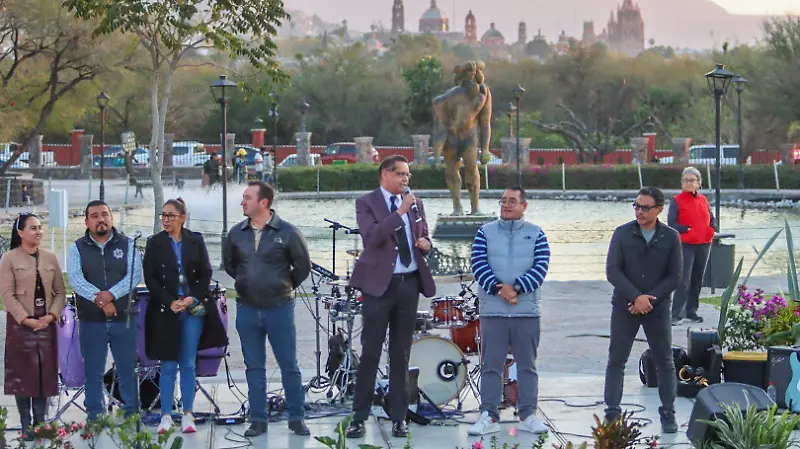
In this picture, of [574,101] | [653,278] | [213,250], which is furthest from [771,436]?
[574,101]

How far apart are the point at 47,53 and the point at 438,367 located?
27.3 metres

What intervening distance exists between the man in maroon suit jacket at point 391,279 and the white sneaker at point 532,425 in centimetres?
82

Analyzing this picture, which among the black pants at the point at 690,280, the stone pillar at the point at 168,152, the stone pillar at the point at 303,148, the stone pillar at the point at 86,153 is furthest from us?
the stone pillar at the point at 168,152

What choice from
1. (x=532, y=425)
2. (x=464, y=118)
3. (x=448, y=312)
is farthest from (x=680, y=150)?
(x=532, y=425)

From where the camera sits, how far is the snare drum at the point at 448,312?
10.1 metres

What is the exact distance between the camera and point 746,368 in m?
9.98

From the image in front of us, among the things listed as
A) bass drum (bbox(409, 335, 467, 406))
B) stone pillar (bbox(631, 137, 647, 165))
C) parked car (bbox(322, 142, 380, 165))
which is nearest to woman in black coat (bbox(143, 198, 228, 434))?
bass drum (bbox(409, 335, 467, 406))

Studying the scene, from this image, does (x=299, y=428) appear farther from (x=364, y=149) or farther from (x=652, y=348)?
(x=364, y=149)

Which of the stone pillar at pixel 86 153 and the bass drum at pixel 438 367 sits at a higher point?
the stone pillar at pixel 86 153

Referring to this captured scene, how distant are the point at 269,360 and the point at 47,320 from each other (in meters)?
3.70

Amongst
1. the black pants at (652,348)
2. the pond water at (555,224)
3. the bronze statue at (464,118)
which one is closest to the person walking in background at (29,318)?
the black pants at (652,348)

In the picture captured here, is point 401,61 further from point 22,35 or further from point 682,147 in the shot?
→ point 22,35

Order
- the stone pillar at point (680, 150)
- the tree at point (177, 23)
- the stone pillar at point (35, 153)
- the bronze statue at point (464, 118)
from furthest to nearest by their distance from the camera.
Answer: the stone pillar at point (35, 153) → the stone pillar at point (680, 150) → the tree at point (177, 23) → the bronze statue at point (464, 118)

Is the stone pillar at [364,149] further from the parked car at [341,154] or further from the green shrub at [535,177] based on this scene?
the green shrub at [535,177]
